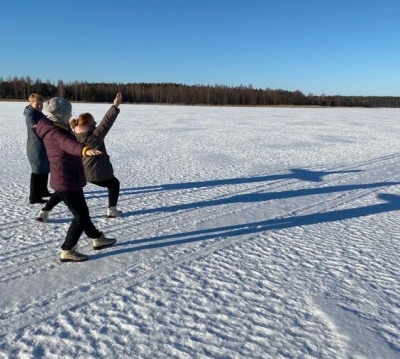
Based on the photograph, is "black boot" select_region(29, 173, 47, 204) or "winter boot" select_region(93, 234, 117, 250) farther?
"black boot" select_region(29, 173, 47, 204)

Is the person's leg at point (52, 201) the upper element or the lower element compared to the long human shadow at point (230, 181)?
upper

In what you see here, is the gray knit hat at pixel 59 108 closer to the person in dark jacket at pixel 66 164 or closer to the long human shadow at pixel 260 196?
the person in dark jacket at pixel 66 164

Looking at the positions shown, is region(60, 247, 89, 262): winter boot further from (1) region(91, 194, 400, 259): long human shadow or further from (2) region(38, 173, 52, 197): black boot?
(2) region(38, 173, 52, 197): black boot

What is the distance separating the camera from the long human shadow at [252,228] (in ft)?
11.7

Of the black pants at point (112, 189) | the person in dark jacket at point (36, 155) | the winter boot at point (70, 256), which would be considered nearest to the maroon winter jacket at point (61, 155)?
the winter boot at point (70, 256)

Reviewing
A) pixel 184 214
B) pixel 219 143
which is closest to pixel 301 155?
pixel 219 143

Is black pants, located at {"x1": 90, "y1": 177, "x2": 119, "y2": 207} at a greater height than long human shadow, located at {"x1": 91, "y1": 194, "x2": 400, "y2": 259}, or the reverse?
black pants, located at {"x1": 90, "y1": 177, "x2": 119, "y2": 207}

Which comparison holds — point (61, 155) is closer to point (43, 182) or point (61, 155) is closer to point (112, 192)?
point (112, 192)

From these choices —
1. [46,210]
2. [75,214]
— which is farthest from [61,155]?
[46,210]

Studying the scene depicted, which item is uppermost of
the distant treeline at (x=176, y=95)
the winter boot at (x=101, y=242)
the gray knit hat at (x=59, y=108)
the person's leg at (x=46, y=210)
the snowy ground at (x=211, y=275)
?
the distant treeline at (x=176, y=95)

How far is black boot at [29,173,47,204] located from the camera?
15.4 ft

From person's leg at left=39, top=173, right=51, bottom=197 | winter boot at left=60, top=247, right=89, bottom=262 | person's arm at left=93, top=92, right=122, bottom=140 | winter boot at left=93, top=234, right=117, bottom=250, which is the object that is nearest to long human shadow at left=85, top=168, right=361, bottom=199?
person's leg at left=39, top=173, right=51, bottom=197

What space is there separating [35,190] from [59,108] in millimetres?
2255

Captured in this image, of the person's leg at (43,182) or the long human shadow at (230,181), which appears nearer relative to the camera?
the person's leg at (43,182)
